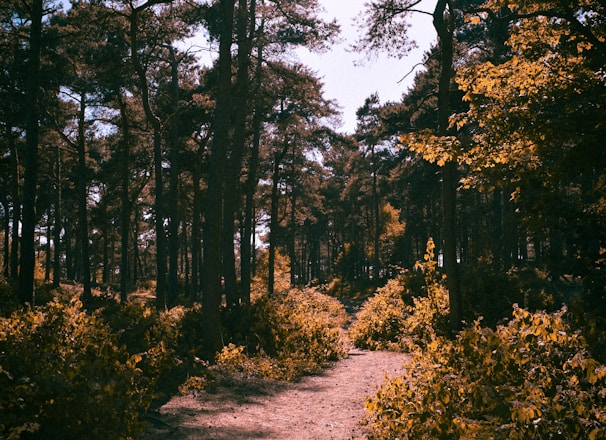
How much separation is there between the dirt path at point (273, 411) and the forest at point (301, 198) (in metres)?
0.53

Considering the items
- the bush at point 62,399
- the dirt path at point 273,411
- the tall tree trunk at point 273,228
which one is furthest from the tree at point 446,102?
the tall tree trunk at point 273,228

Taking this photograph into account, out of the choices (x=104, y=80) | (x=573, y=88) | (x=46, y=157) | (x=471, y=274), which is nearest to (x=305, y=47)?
(x=104, y=80)

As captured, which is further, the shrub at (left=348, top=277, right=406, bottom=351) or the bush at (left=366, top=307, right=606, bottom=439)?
the shrub at (left=348, top=277, right=406, bottom=351)

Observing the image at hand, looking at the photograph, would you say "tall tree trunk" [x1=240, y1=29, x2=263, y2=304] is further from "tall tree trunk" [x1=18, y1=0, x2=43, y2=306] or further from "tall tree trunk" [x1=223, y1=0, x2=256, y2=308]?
"tall tree trunk" [x1=18, y1=0, x2=43, y2=306]

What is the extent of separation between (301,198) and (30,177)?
19.9 m

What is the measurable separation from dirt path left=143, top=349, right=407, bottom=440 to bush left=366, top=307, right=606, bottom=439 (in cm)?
101

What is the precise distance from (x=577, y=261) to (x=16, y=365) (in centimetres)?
647

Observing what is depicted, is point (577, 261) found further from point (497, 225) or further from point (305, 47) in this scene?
point (497, 225)

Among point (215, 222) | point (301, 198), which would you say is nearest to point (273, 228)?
point (301, 198)

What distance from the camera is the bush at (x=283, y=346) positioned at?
34.5 feet

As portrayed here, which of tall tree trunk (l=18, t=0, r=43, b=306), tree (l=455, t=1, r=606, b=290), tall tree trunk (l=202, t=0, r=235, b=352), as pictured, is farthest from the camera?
tall tree trunk (l=18, t=0, r=43, b=306)

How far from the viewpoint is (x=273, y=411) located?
7867mm

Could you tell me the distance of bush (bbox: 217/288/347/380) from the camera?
10523 mm

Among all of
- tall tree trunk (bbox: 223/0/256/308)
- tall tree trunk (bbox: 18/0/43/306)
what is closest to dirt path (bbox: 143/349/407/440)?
tall tree trunk (bbox: 223/0/256/308)
